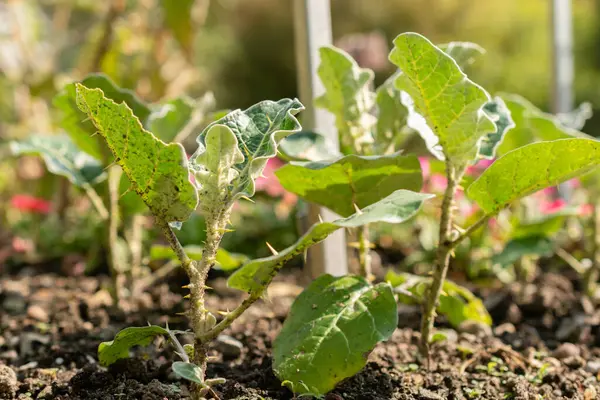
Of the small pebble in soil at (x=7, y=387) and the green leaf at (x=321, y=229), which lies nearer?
the green leaf at (x=321, y=229)

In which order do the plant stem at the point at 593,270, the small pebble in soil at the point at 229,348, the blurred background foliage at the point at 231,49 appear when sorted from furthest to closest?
the blurred background foliage at the point at 231,49 → the plant stem at the point at 593,270 → the small pebble in soil at the point at 229,348

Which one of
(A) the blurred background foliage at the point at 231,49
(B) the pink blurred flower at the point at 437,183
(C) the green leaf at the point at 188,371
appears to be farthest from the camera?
(A) the blurred background foliage at the point at 231,49

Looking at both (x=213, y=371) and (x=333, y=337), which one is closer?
(x=333, y=337)

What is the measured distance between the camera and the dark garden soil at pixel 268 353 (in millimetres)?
1278

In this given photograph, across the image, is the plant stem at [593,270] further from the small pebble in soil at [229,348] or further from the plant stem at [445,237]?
the small pebble in soil at [229,348]

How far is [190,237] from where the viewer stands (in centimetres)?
242

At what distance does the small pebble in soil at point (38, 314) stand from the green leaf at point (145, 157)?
878 millimetres

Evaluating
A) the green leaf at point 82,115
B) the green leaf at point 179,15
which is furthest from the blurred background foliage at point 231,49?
the green leaf at point 82,115

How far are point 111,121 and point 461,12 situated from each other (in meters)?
7.87

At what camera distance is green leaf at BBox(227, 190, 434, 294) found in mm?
1012

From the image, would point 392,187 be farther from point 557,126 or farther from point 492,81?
point 492,81

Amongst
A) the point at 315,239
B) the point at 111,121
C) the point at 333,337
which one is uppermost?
the point at 111,121

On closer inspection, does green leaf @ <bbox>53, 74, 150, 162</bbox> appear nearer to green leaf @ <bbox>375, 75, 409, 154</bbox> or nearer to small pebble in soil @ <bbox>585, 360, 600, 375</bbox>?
green leaf @ <bbox>375, 75, 409, 154</bbox>

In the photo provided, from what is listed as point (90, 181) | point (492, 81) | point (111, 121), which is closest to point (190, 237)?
point (90, 181)
